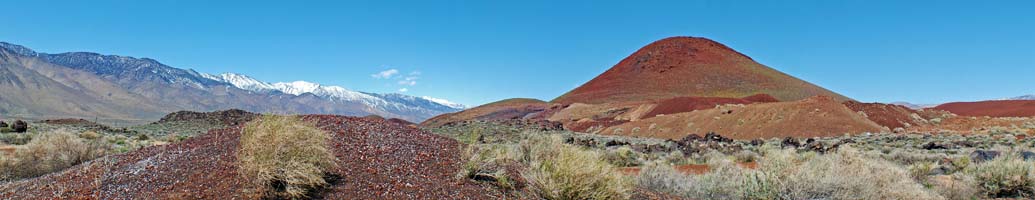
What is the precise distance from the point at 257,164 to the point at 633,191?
16.5 feet

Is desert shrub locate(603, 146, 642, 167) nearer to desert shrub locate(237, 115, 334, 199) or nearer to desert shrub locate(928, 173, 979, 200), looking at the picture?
desert shrub locate(928, 173, 979, 200)

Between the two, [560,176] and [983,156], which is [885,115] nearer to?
[983,156]

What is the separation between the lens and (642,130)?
1533 inches

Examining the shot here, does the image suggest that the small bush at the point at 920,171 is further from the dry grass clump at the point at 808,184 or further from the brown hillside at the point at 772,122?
the brown hillside at the point at 772,122

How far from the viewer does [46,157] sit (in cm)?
1130

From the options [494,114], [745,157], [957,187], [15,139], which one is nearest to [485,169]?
[957,187]

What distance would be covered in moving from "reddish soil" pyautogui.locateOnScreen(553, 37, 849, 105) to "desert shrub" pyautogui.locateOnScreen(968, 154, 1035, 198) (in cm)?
7175

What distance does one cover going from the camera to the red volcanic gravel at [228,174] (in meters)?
6.87

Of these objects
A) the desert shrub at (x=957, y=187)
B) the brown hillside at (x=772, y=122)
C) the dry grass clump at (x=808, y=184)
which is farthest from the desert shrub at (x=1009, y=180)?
the brown hillside at (x=772, y=122)

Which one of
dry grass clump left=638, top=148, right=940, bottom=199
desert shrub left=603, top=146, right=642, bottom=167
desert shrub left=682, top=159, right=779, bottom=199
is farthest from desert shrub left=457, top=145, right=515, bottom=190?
desert shrub left=603, top=146, right=642, bottom=167

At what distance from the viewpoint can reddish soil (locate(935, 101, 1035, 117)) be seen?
52056 mm

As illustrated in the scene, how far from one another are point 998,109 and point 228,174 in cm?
7236

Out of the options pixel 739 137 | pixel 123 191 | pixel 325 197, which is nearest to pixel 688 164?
pixel 325 197

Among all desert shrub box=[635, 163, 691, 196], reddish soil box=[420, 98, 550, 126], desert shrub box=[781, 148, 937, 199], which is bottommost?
desert shrub box=[635, 163, 691, 196]
